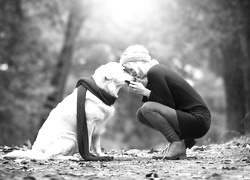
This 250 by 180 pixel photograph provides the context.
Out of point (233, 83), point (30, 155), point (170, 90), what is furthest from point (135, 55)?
point (233, 83)

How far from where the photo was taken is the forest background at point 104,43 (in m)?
11.7

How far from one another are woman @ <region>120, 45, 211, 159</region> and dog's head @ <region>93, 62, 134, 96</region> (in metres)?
0.15

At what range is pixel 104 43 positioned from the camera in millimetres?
17250

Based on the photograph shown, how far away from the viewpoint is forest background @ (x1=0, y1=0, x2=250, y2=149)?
11.7 metres

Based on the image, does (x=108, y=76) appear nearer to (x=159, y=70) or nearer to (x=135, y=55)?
(x=135, y=55)

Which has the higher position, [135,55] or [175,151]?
[135,55]

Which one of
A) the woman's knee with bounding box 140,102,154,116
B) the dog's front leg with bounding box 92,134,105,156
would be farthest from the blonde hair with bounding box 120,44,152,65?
the dog's front leg with bounding box 92,134,105,156

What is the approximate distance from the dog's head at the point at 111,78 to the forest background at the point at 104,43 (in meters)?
6.12

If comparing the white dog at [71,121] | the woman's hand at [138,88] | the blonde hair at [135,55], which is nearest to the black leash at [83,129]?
the white dog at [71,121]

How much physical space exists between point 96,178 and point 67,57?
12081 millimetres

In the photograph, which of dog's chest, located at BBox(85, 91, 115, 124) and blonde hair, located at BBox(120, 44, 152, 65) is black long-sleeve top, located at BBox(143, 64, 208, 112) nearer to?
blonde hair, located at BBox(120, 44, 152, 65)

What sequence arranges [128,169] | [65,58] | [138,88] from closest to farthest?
[128,169] → [138,88] → [65,58]

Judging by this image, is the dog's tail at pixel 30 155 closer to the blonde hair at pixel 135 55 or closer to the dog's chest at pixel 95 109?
the dog's chest at pixel 95 109

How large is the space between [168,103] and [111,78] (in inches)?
34.3
